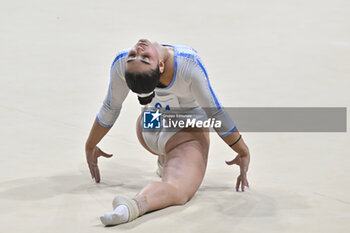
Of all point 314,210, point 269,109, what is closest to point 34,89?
point 269,109

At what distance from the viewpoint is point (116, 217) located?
3088 mm

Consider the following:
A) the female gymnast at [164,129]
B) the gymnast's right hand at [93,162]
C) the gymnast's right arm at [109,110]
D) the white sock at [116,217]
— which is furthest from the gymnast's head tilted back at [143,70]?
the gymnast's right hand at [93,162]

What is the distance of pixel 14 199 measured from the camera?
3.57m

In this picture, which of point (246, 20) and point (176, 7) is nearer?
point (246, 20)

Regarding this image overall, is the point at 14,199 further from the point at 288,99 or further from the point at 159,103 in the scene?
the point at 288,99

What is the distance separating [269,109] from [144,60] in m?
2.28

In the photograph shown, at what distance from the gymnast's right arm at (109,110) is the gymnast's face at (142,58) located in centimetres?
23

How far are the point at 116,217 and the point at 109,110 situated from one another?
2.74 feet

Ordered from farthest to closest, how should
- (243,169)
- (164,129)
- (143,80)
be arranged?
(164,129) → (243,169) → (143,80)

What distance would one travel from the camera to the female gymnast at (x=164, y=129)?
130 inches

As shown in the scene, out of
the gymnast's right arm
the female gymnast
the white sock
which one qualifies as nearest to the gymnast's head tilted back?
the female gymnast

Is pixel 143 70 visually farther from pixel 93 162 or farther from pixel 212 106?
pixel 93 162

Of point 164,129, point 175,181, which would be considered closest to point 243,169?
point 175,181

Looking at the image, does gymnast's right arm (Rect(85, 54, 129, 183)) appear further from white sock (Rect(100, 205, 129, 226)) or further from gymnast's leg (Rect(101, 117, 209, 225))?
white sock (Rect(100, 205, 129, 226))
